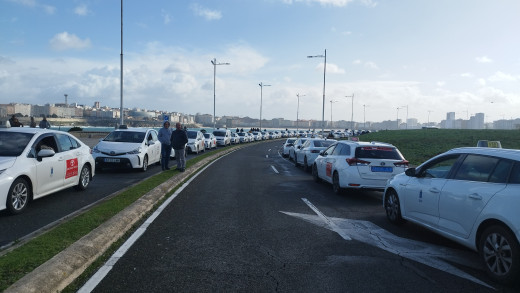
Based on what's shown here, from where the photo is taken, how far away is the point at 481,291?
429 cm

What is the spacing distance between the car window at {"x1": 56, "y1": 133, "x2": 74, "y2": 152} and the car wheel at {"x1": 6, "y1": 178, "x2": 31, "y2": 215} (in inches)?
69.2

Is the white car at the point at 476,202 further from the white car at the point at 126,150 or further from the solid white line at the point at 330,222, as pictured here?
the white car at the point at 126,150

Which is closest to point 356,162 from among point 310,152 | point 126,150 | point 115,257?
point 310,152

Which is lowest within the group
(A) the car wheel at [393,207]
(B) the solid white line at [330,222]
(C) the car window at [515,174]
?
(B) the solid white line at [330,222]

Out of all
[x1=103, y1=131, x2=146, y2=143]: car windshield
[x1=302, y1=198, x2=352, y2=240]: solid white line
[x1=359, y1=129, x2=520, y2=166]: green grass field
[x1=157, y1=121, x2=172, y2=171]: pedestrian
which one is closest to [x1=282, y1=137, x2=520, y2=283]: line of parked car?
[x1=302, y1=198, x2=352, y2=240]: solid white line

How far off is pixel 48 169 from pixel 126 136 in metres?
7.66

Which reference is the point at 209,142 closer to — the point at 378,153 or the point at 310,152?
the point at 310,152

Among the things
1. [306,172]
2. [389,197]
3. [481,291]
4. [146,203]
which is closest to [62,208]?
[146,203]

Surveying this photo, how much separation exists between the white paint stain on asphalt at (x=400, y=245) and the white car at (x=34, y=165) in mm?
5273

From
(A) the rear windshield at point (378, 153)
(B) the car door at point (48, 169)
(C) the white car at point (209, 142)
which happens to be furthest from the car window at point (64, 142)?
(C) the white car at point (209, 142)

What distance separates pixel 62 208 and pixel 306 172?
11050mm

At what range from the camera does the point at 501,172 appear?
Result: 500 centimetres

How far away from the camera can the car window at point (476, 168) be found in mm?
5234

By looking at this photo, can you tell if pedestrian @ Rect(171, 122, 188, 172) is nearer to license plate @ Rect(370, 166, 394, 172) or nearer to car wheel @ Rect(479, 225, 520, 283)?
license plate @ Rect(370, 166, 394, 172)
